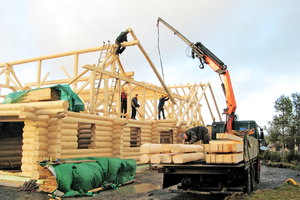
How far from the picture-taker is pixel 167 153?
621cm

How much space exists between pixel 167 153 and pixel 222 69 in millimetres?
6599

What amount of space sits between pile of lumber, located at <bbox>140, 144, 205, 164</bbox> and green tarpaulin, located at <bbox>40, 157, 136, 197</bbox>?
2843 mm

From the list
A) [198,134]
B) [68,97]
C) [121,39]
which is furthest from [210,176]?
[121,39]

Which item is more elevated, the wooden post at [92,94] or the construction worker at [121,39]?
the construction worker at [121,39]

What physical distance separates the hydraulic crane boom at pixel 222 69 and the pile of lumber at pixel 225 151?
204 inches

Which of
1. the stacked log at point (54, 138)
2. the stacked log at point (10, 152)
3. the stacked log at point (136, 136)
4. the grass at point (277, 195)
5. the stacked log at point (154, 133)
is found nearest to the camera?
the grass at point (277, 195)

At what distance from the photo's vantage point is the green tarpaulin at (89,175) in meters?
7.48

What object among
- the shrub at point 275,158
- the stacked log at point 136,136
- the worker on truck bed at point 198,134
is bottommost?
the shrub at point 275,158

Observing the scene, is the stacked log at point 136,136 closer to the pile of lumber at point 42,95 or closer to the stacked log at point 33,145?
the pile of lumber at point 42,95

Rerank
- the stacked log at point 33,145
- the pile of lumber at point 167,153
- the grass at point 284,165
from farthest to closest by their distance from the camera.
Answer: the grass at point 284,165 → the stacked log at point 33,145 → the pile of lumber at point 167,153

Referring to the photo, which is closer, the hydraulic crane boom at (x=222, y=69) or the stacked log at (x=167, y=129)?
the hydraulic crane boom at (x=222, y=69)

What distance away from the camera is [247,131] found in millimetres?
10383

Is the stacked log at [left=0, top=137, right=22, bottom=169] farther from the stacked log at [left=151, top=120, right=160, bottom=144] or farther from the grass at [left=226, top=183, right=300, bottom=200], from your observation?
the grass at [left=226, top=183, right=300, bottom=200]

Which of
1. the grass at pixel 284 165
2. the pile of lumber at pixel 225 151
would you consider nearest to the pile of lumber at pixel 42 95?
the pile of lumber at pixel 225 151
